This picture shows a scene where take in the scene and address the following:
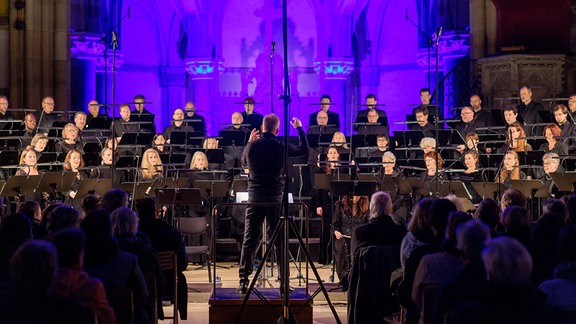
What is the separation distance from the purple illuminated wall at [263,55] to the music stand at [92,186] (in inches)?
439

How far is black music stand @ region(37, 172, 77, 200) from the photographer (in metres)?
10.8

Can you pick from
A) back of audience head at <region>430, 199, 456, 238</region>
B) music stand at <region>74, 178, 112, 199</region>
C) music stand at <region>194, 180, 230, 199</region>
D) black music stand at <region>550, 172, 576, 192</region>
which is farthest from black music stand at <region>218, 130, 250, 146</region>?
back of audience head at <region>430, 199, 456, 238</region>

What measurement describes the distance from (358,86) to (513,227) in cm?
1812

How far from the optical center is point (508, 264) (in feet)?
12.9

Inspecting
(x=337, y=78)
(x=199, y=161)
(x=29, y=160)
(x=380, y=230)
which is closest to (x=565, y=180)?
(x=380, y=230)

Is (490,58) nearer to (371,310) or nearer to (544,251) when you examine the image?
(371,310)

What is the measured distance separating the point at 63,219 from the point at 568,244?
314 cm

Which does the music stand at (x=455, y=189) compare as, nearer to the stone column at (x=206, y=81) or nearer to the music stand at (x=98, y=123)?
the music stand at (x=98, y=123)

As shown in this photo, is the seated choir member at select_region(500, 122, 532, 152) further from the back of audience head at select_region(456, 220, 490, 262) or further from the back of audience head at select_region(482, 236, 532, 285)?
the back of audience head at select_region(482, 236, 532, 285)

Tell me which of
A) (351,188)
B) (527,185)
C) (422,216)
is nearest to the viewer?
(422,216)

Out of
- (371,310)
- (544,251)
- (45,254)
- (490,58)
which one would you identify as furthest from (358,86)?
(45,254)

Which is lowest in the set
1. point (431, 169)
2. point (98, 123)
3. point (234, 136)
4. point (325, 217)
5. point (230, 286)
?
point (230, 286)

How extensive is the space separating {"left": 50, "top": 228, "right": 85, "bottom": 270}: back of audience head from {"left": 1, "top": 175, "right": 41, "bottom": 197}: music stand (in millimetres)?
6209

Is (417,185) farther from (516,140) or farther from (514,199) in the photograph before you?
(514,199)
